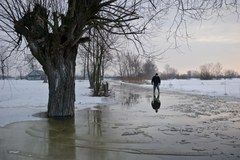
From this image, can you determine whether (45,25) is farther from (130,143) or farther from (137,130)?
(130,143)

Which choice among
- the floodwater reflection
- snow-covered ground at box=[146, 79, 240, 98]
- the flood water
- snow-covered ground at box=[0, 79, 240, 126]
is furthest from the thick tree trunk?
snow-covered ground at box=[146, 79, 240, 98]

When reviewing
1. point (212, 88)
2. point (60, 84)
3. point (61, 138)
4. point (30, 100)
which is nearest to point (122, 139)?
point (61, 138)

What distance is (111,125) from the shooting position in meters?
12.8

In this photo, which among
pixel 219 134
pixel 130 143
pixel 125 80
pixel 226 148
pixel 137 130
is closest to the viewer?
pixel 226 148

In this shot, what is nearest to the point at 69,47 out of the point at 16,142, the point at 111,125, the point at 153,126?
the point at 111,125

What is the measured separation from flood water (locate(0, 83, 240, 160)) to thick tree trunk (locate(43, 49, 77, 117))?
95 centimetres

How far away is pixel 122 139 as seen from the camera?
32.5 feet

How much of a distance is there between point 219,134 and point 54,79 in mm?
7548

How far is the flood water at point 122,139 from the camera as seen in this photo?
799 centimetres

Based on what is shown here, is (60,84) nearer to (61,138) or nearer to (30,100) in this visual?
(61,138)

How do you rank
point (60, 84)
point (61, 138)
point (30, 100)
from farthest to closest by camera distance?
1. point (30, 100)
2. point (60, 84)
3. point (61, 138)

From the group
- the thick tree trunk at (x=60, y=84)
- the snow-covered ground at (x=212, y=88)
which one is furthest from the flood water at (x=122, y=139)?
the snow-covered ground at (x=212, y=88)

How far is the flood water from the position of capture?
26.2 feet

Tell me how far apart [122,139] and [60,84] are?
19.7 feet
